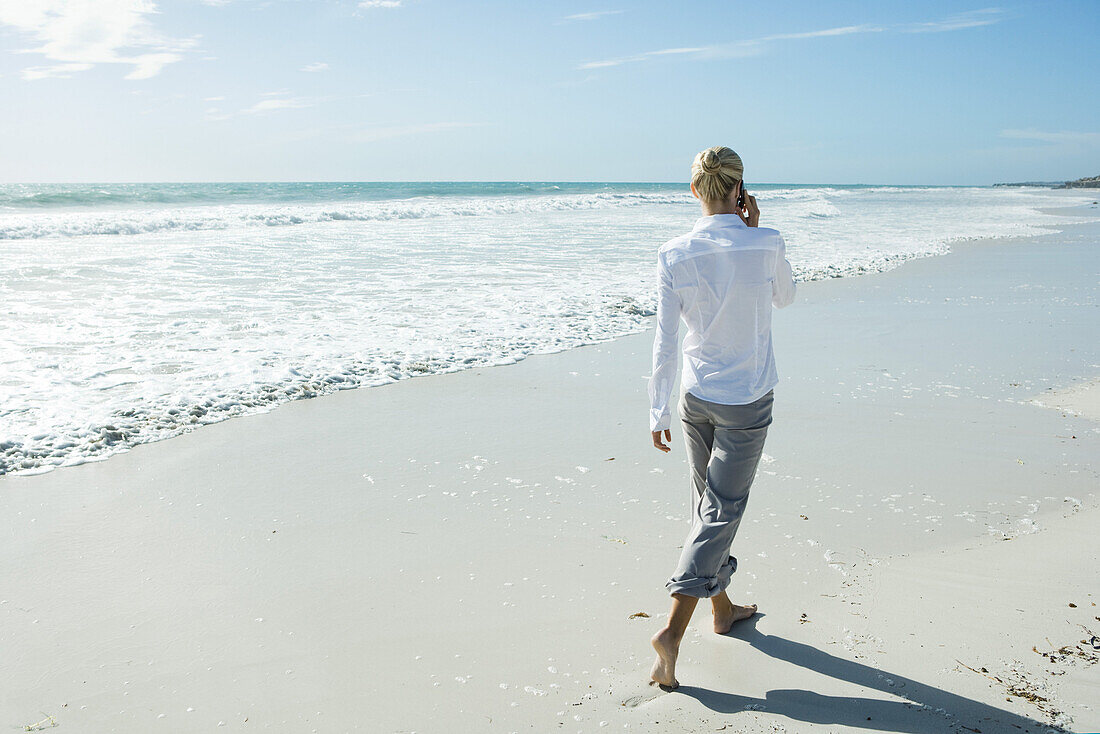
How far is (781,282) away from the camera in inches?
101

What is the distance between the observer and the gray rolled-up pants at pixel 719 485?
255 centimetres

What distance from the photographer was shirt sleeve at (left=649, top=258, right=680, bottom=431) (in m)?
2.52

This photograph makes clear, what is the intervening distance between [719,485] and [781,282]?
0.70 m

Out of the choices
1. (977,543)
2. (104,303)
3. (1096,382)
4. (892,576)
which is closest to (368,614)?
(892,576)

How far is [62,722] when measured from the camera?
249cm

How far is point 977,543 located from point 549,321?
602 cm

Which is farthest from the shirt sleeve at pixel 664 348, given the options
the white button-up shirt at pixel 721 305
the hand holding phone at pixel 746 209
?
the hand holding phone at pixel 746 209

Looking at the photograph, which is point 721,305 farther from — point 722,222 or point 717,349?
point 722,222

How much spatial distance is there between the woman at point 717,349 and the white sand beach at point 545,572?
43 cm

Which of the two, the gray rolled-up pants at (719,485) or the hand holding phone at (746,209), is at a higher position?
the hand holding phone at (746,209)

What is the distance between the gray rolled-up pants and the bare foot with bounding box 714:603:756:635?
0.28m

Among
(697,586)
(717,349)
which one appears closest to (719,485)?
(697,586)

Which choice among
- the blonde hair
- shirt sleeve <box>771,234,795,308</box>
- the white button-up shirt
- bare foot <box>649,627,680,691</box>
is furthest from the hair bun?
bare foot <box>649,627,680,691</box>

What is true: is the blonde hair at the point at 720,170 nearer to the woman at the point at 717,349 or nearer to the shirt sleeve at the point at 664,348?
the woman at the point at 717,349
